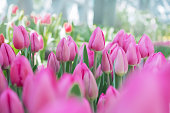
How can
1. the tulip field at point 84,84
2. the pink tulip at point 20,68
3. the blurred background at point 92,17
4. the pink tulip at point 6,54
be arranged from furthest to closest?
the blurred background at point 92,17, the pink tulip at point 6,54, the pink tulip at point 20,68, the tulip field at point 84,84

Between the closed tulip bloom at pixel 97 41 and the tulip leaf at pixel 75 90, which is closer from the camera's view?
the tulip leaf at pixel 75 90

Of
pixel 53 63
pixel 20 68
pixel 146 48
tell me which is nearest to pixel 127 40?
pixel 146 48

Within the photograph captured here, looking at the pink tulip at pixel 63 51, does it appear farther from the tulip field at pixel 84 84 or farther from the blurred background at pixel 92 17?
the blurred background at pixel 92 17

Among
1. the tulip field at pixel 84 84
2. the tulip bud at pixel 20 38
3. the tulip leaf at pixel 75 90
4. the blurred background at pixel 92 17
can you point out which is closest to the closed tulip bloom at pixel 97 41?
the tulip field at pixel 84 84

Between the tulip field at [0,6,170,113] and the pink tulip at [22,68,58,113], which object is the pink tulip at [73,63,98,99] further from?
the pink tulip at [22,68,58,113]

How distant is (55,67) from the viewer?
1.39 feet

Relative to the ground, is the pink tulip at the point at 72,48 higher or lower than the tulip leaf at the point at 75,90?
lower

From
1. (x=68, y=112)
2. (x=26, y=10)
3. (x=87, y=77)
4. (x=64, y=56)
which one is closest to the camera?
(x=68, y=112)

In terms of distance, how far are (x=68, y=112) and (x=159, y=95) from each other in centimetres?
5

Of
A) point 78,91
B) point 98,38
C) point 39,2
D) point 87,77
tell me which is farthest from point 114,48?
point 39,2

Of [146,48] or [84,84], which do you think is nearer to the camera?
[84,84]

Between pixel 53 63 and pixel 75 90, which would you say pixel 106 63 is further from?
pixel 75 90

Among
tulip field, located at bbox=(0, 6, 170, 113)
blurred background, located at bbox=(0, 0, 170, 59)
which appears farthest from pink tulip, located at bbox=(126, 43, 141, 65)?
blurred background, located at bbox=(0, 0, 170, 59)

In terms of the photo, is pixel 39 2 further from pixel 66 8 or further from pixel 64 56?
pixel 64 56
